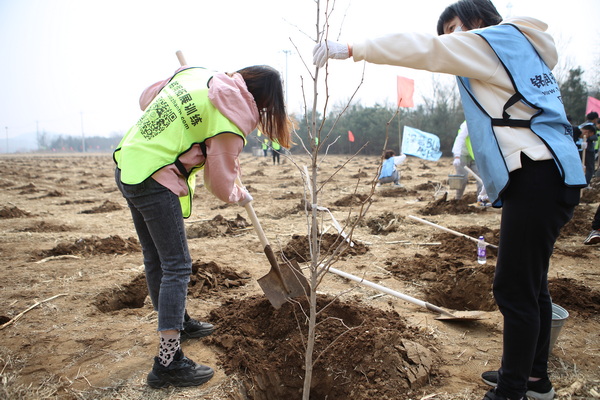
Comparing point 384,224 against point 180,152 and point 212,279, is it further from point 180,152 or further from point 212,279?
point 180,152

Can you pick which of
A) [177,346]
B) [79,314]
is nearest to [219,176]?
[177,346]

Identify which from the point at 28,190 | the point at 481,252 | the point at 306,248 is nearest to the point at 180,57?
the point at 306,248

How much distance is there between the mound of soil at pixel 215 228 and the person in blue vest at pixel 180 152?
3.72 meters

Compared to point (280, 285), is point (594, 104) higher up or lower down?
higher up

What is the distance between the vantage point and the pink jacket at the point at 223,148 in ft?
6.31

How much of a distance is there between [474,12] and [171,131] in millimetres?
1611

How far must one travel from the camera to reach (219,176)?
2002 millimetres

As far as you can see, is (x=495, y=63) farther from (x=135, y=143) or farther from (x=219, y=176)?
(x=135, y=143)

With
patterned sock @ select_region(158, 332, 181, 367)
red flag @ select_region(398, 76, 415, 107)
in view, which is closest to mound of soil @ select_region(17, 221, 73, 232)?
patterned sock @ select_region(158, 332, 181, 367)

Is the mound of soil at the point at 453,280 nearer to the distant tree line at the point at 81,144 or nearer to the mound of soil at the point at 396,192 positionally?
the mound of soil at the point at 396,192

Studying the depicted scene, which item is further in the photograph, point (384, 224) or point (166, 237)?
point (384, 224)

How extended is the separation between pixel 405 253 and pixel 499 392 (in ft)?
9.72

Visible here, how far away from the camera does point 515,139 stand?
1668 millimetres

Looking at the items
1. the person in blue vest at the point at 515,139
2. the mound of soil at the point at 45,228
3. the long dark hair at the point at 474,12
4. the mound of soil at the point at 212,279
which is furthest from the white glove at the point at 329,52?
the mound of soil at the point at 45,228
